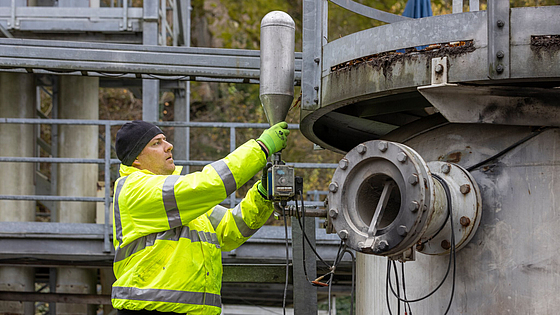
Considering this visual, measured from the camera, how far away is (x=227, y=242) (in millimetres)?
3801

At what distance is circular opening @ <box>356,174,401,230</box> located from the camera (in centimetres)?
286

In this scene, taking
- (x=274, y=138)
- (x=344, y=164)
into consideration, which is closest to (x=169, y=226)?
(x=274, y=138)

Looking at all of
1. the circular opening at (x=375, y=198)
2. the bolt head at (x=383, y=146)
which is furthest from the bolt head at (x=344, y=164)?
the bolt head at (x=383, y=146)

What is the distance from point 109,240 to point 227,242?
2674 mm

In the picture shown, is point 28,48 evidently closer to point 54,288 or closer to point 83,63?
point 83,63

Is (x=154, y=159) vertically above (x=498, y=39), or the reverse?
(x=498, y=39)

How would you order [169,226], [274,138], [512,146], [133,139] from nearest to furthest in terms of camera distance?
[512,146] → [169,226] → [274,138] → [133,139]

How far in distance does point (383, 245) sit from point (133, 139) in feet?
5.03

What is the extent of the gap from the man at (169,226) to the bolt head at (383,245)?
77 cm

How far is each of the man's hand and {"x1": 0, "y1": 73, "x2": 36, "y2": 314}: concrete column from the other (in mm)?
5318

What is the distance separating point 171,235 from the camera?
3270 millimetres

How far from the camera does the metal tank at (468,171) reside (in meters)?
2.73

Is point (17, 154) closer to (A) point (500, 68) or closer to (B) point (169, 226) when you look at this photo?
(B) point (169, 226)

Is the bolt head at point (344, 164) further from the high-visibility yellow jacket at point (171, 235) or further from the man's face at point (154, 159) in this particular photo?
the man's face at point (154, 159)
